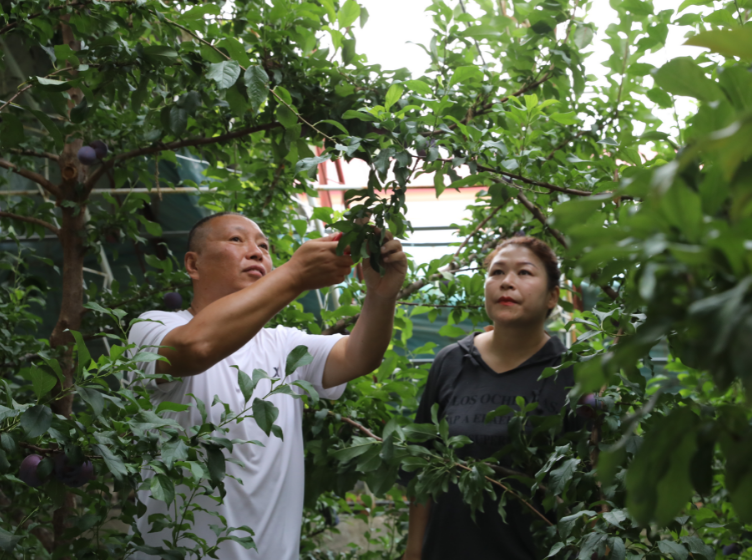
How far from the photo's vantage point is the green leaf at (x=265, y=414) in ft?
3.55

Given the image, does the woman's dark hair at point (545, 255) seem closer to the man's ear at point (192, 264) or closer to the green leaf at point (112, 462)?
the man's ear at point (192, 264)

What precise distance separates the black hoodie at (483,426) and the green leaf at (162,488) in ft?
2.15

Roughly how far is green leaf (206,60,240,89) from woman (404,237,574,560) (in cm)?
95

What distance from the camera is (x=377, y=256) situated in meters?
1.30

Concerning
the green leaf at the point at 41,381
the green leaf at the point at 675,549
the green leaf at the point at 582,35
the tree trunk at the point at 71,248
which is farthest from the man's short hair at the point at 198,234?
the green leaf at the point at 675,549

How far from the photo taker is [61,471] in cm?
110

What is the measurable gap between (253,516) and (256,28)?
45.5 inches

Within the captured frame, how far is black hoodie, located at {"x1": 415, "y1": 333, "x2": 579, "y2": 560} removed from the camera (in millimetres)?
1555

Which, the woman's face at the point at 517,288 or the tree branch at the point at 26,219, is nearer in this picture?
the woman's face at the point at 517,288

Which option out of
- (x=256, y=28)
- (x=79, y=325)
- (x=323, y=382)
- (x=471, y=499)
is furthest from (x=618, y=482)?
(x=79, y=325)

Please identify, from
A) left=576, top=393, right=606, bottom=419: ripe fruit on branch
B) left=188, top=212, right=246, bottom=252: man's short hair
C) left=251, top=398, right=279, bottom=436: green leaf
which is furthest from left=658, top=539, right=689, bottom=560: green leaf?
left=188, top=212, right=246, bottom=252: man's short hair

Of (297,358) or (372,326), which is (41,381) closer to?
(297,358)

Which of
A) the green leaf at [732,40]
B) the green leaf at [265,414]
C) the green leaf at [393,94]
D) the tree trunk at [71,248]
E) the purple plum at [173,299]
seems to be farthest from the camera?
the purple plum at [173,299]

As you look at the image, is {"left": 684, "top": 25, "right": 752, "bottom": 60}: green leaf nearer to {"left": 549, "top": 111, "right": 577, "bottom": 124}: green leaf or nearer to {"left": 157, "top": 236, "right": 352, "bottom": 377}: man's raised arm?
{"left": 549, "top": 111, "right": 577, "bottom": 124}: green leaf
